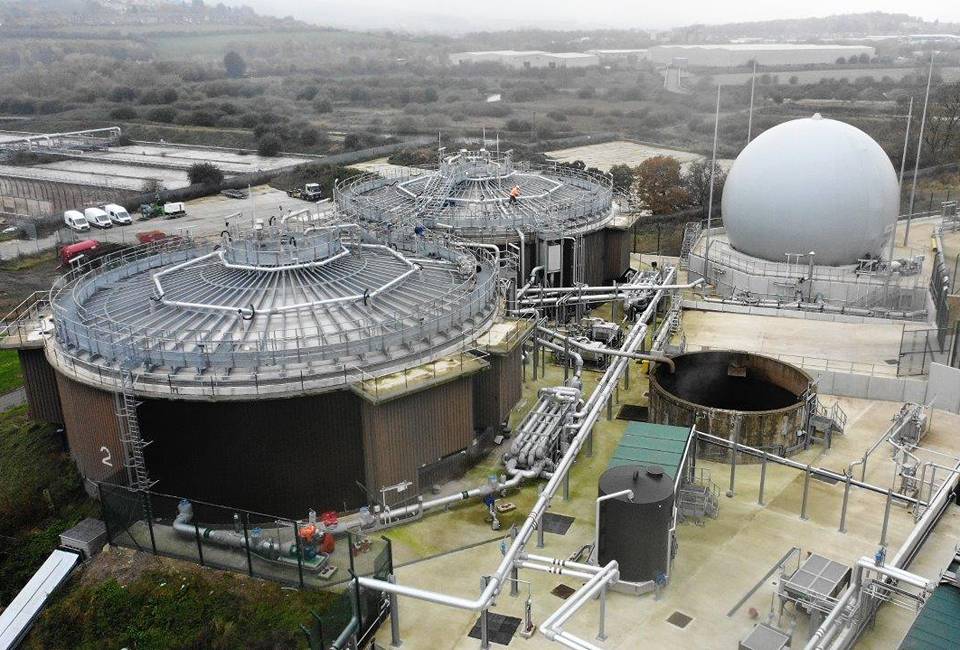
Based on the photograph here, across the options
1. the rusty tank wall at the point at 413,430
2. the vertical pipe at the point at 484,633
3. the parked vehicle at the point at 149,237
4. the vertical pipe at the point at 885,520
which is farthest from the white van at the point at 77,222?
the vertical pipe at the point at 885,520

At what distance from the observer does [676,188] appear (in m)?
67.4

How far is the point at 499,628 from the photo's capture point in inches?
803

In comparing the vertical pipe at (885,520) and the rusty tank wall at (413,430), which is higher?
the rusty tank wall at (413,430)

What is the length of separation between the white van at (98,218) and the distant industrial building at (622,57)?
117 meters

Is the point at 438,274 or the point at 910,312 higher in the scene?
the point at 438,274

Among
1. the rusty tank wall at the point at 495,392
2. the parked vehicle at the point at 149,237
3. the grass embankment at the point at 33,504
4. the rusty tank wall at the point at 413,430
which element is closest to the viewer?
the rusty tank wall at the point at 413,430

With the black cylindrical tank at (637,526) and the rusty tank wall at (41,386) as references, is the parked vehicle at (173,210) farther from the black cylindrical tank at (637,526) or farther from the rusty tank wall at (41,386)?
the black cylindrical tank at (637,526)

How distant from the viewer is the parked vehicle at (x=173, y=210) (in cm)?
7206

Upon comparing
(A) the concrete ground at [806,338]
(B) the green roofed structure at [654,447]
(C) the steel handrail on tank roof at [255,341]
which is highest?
(C) the steel handrail on tank roof at [255,341]

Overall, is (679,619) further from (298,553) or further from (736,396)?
(736,396)

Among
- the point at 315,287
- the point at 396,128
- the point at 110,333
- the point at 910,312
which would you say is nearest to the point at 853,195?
the point at 910,312

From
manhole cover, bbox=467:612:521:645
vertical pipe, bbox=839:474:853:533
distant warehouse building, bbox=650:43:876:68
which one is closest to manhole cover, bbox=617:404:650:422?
vertical pipe, bbox=839:474:853:533

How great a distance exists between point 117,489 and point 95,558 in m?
1.94

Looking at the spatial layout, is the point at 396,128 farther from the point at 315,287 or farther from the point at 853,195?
the point at 315,287
